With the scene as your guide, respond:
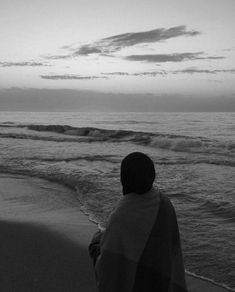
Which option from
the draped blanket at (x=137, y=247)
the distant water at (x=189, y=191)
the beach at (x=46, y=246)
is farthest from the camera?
the distant water at (x=189, y=191)

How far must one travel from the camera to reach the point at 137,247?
2.31 meters

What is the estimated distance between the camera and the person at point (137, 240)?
230 centimetres

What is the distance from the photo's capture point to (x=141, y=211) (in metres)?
2.32

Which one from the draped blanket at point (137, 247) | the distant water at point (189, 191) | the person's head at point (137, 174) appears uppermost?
the person's head at point (137, 174)

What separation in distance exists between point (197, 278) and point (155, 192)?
99.3 inches

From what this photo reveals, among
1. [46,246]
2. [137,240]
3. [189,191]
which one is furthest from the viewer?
[189,191]

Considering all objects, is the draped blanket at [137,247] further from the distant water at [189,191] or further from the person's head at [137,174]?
the distant water at [189,191]

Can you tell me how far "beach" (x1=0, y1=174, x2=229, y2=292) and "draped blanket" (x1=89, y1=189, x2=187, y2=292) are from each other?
1960 millimetres

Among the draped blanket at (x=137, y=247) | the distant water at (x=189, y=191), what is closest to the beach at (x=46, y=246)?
the distant water at (x=189, y=191)

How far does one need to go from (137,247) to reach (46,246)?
3297 mm

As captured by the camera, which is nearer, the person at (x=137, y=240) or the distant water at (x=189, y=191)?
the person at (x=137, y=240)

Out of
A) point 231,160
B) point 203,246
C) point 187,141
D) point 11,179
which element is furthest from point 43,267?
point 187,141

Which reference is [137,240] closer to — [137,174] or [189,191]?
[137,174]

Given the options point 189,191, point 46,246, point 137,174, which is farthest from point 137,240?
point 189,191
